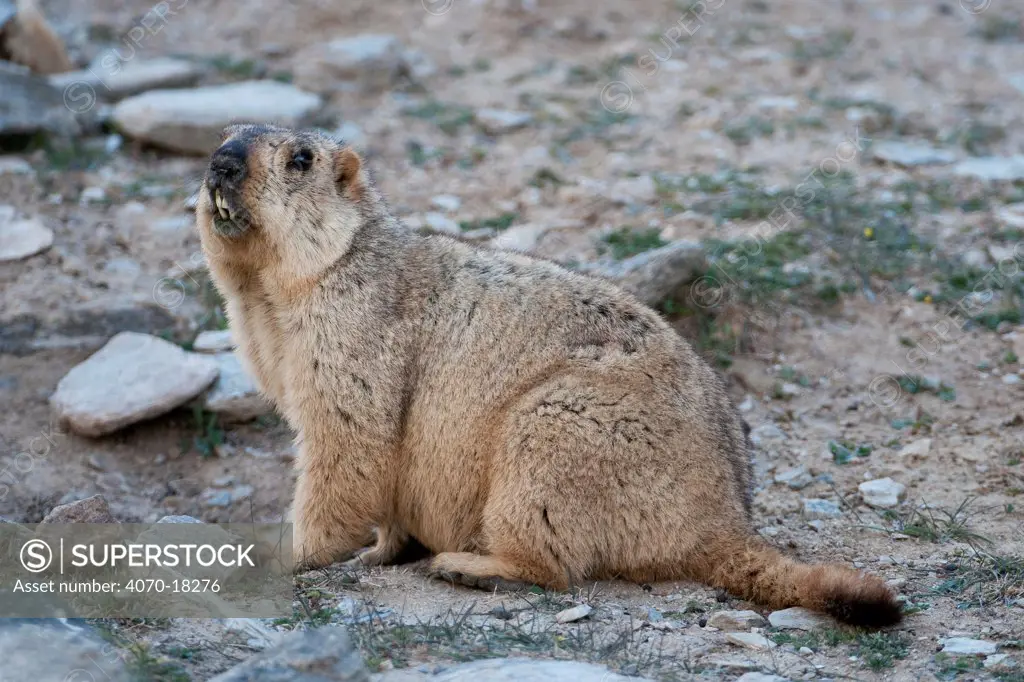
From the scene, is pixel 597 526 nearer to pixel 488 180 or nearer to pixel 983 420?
pixel 983 420

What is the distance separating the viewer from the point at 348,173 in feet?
21.8

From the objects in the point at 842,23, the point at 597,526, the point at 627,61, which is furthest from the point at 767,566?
the point at 842,23

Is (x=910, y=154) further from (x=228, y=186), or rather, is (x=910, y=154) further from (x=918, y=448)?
(x=228, y=186)

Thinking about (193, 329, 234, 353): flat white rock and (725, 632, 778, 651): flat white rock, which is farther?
(193, 329, 234, 353): flat white rock

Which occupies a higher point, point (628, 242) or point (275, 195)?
point (275, 195)

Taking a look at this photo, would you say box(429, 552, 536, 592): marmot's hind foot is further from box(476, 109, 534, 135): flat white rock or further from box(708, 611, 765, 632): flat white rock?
box(476, 109, 534, 135): flat white rock

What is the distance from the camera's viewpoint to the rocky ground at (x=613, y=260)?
5.51 metres

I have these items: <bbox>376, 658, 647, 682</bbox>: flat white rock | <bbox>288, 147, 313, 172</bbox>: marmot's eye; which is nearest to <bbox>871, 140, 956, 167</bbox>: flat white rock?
<bbox>288, 147, 313, 172</bbox>: marmot's eye

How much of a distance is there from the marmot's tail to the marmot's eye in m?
2.92

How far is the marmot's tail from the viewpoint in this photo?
5414mm

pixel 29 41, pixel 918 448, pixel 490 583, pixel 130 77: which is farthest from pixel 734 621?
pixel 29 41

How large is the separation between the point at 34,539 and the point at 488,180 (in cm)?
598

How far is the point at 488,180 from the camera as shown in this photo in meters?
11.1

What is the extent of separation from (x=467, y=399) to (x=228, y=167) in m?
1.73
